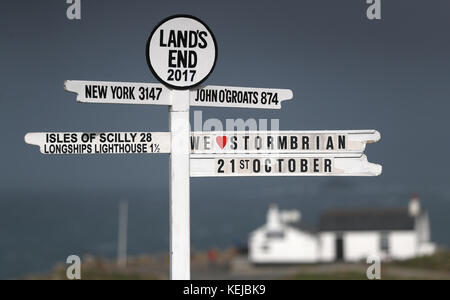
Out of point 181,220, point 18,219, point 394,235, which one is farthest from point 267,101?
point 18,219

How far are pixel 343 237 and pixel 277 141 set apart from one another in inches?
2037

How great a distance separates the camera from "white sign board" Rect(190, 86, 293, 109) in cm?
792

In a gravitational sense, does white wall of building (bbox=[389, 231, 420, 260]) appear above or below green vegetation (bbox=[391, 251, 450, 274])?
above

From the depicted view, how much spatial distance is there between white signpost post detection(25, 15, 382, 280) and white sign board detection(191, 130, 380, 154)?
11 mm

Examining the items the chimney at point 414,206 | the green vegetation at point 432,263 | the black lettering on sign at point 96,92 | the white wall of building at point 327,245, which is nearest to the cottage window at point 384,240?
the chimney at point 414,206

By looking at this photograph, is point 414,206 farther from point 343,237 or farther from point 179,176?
point 179,176

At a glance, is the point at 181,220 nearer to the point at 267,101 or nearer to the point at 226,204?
the point at 267,101

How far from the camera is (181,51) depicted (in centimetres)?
766

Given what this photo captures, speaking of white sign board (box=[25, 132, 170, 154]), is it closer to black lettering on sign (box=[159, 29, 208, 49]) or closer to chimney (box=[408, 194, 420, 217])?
black lettering on sign (box=[159, 29, 208, 49])

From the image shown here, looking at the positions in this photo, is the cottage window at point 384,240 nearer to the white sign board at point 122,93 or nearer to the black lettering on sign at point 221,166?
the black lettering on sign at point 221,166

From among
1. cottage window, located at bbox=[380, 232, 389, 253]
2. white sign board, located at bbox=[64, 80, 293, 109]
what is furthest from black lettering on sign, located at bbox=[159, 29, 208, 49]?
cottage window, located at bbox=[380, 232, 389, 253]

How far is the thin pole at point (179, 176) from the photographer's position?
782 cm

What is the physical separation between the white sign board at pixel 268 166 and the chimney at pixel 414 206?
50.9 meters
